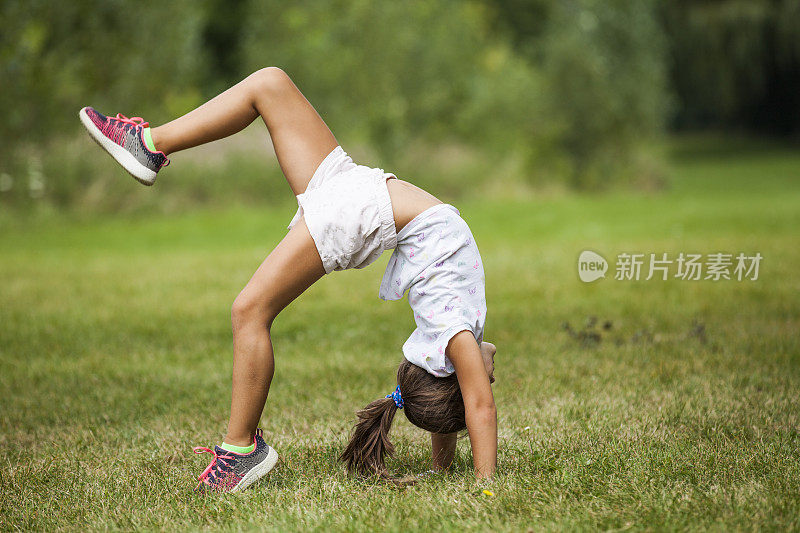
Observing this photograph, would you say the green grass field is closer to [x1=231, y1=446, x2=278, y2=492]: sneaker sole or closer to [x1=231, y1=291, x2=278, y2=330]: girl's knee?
[x1=231, y1=446, x2=278, y2=492]: sneaker sole

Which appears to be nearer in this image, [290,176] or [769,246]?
[290,176]

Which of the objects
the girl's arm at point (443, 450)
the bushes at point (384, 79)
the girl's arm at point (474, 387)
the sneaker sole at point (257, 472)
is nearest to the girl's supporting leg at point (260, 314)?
the sneaker sole at point (257, 472)

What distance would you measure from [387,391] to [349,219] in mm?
2057

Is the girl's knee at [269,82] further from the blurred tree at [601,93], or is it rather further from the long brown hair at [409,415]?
the blurred tree at [601,93]

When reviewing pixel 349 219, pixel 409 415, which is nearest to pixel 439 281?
pixel 349 219

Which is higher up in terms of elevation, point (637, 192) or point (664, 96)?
point (664, 96)

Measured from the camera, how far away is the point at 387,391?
208 inches

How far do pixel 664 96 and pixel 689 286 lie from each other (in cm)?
1843

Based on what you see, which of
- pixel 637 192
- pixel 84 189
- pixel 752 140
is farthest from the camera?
pixel 752 140

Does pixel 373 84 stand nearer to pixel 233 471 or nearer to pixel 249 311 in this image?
pixel 249 311

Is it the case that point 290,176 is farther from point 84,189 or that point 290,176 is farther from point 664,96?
point 664,96

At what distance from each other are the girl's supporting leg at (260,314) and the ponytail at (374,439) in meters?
0.45

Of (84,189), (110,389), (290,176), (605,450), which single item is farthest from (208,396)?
(84,189)

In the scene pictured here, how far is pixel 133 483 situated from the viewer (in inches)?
147
